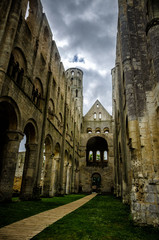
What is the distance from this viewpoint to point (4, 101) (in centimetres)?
859

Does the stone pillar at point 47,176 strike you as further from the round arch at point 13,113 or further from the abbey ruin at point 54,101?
the round arch at point 13,113

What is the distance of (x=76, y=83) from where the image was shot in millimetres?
39000

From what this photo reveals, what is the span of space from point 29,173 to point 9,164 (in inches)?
112

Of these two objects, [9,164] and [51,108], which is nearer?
[9,164]

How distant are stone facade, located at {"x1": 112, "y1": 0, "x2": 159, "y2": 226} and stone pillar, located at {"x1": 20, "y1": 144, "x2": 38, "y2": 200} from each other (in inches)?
280

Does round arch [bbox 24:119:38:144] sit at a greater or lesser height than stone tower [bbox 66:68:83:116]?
lesser

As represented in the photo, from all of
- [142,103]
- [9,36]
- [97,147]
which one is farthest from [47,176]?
[97,147]

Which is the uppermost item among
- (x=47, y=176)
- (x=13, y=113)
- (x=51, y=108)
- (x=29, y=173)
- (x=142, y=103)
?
(x=51, y=108)

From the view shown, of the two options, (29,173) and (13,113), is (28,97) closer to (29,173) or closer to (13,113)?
(13,113)

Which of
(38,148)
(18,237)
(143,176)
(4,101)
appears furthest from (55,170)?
(18,237)

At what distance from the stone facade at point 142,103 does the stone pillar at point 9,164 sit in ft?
19.7

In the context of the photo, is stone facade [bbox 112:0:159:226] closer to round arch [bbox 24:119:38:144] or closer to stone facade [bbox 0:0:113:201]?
stone facade [bbox 0:0:113:201]

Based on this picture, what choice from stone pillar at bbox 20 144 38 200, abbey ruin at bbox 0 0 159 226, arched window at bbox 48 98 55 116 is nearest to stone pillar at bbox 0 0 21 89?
abbey ruin at bbox 0 0 159 226

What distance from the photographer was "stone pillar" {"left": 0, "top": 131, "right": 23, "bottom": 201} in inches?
330
